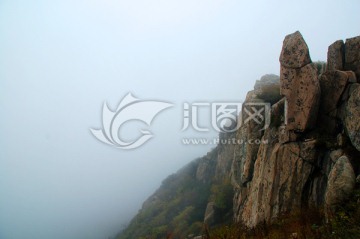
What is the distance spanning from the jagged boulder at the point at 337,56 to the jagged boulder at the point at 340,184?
6.55 meters

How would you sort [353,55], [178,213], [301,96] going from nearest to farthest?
1. [353,55]
2. [301,96]
3. [178,213]

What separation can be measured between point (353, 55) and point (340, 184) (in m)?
7.86

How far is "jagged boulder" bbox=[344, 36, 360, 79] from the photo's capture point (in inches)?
543

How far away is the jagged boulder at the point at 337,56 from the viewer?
47.4 feet

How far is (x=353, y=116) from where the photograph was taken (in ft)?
39.2

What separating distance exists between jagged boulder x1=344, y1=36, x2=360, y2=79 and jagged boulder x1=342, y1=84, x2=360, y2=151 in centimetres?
172

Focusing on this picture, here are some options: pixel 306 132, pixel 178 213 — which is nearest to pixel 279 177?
pixel 306 132

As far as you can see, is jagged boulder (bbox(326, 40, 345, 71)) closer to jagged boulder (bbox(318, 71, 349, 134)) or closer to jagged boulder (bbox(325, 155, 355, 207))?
jagged boulder (bbox(318, 71, 349, 134))

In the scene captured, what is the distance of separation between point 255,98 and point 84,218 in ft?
494

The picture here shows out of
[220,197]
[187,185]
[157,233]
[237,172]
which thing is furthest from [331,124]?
[187,185]

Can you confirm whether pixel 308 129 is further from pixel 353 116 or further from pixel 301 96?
pixel 353 116

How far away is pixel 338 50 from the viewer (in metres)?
14.6

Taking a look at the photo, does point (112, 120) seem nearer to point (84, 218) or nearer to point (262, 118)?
point (262, 118)

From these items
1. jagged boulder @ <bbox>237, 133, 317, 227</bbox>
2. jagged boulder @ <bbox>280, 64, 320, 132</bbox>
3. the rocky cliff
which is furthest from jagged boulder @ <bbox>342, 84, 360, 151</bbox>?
jagged boulder @ <bbox>237, 133, 317, 227</bbox>
